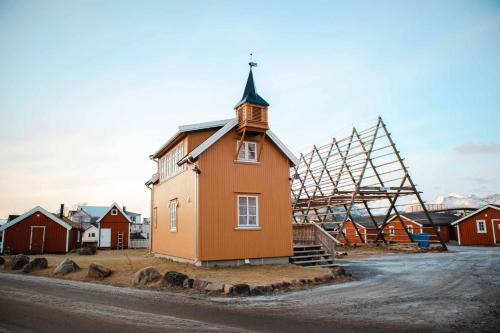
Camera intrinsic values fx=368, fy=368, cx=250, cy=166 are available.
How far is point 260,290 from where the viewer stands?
12094 millimetres

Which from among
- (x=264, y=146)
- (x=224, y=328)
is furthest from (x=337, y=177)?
(x=224, y=328)

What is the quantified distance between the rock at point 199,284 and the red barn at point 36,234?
89.1 ft

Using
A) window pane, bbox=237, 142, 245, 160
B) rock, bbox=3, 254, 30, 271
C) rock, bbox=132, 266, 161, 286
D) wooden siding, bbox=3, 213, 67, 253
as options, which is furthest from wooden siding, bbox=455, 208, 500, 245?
rock, bbox=3, 254, 30, 271

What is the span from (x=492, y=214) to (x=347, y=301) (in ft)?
130

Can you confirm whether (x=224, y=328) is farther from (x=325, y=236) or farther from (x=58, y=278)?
(x=325, y=236)

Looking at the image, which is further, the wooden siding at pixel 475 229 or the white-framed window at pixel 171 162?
the wooden siding at pixel 475 229

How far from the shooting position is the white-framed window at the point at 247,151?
747 inches

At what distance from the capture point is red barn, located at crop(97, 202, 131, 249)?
145 ft

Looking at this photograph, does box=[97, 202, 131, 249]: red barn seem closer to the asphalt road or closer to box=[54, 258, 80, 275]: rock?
box=[54, 258, 80, 275]: rock

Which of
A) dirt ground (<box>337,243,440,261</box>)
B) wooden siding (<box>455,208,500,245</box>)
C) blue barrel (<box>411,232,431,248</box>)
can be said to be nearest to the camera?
dirt ground (<box>337,243,440,261</box>)

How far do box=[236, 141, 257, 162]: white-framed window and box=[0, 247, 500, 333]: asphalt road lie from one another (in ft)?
26.8

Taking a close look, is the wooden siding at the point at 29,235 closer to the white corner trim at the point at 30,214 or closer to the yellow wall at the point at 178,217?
the white corner trim at the point at 30,214

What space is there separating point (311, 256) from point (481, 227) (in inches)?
1273

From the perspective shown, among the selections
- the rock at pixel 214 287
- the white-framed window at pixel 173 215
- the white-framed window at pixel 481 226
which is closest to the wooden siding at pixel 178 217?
the white-framed window at pixel 173 215
